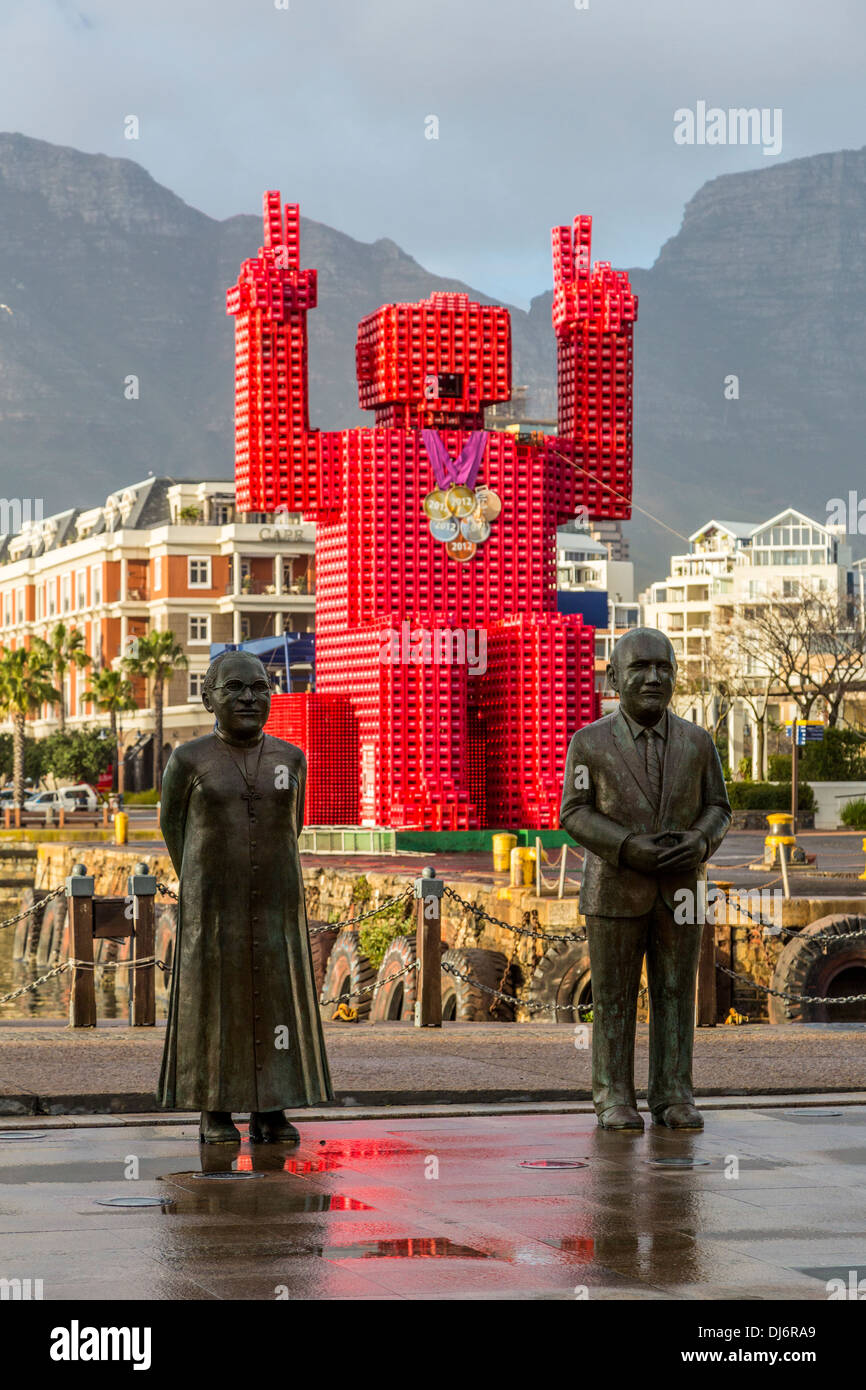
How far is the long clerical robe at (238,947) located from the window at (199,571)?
8414 centimetres

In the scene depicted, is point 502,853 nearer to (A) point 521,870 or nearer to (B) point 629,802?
(A) point 521,870

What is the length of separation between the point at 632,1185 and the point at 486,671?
1189 inches

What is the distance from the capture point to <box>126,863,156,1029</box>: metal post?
14578 mm

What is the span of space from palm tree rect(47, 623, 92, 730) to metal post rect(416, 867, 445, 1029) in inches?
3107

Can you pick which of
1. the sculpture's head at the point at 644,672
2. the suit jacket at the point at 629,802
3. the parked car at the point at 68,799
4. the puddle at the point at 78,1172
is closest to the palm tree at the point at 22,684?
the parked car at the point at 68,799

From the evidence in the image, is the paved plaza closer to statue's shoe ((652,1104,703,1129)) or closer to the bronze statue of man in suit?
statue's shoe ((652,1104,703,1129))

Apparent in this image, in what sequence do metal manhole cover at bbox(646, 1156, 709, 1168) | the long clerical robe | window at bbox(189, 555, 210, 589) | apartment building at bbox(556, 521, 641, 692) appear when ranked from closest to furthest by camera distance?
1. metal manhole cover at bbox(646, 1156, 709, 1168)
2. the long clerical robe
3. window at bbox(189, 555, 210, 589)
4. apartment building at bbox(556, 521, 641, 692)

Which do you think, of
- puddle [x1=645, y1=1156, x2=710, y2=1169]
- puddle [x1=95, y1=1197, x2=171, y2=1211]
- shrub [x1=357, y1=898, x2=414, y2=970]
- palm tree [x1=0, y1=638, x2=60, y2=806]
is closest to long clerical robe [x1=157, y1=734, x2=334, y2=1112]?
puddle [x1=95, y1=1197, x2=171, y2=1211]

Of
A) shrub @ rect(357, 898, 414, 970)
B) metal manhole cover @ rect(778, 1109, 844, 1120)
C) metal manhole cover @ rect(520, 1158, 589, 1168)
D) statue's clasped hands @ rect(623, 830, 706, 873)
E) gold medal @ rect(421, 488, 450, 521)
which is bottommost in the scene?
shrub @ rect(357, 898, 414, 970)

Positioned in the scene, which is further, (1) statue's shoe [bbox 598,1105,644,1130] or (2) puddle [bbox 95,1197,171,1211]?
(1) statue's shoe [bbox 598,1105,644,1130]

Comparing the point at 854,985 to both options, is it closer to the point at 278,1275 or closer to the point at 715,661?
the point at 278,1275

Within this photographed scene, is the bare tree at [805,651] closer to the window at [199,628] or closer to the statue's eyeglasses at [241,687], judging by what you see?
the window at [199,628]

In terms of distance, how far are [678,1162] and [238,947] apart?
2.00 m

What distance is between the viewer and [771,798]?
204 ft
